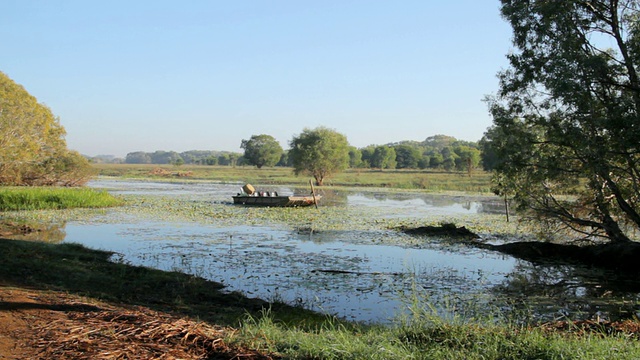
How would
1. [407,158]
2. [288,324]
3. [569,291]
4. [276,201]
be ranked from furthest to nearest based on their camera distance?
[407,158] < [276,201] < [569,291] < [288,324]

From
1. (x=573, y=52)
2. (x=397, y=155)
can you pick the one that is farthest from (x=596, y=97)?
(x=397, y=155)

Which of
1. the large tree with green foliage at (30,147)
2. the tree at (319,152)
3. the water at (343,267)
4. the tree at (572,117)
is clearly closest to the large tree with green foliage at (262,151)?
the tree at (319,152)

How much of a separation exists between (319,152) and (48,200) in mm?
Result: 37188

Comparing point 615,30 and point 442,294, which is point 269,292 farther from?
point 615,30

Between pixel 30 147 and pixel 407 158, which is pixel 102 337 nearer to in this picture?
pixel 30 147

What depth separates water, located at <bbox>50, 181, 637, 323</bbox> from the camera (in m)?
9.96

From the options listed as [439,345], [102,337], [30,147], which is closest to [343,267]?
[439,345]

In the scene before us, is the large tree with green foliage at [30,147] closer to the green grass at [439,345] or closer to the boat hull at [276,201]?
the boat hull at [276,201]

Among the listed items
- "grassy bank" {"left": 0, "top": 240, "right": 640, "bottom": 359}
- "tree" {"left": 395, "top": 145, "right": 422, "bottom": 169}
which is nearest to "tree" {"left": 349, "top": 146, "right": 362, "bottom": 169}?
"tree" {"left": 395, "top": 145, "right": 422, "bottom": 169}

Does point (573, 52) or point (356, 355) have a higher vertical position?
point (573, 52)

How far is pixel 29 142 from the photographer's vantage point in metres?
35.4

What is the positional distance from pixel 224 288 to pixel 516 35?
34.6ft

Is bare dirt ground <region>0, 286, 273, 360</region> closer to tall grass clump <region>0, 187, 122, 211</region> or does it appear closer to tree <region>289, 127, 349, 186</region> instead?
tall grass clump <region>0, 187, 122, 211</region>

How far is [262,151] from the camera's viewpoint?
122 metres
